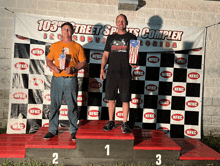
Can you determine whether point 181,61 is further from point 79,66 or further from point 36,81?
point 36,81

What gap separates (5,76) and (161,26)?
8.98ft

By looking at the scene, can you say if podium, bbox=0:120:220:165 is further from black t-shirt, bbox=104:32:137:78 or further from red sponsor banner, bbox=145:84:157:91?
red sponsor banner, bbox=145:84:157:91

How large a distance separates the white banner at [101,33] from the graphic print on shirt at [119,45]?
654mm

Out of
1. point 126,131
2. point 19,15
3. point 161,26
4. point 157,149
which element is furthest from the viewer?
point 161,26

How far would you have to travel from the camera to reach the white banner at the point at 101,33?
2.57 meters

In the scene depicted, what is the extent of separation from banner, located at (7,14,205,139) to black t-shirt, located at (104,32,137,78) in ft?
2.20

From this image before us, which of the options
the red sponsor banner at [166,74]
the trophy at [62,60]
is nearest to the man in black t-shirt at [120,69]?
the trophy at [62,60]

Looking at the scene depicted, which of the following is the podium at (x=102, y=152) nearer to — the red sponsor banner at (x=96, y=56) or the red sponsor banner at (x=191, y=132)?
the red sponsor banner at (x=191, y=132)

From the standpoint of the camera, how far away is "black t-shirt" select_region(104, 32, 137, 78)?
1991mm

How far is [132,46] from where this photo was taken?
183cm

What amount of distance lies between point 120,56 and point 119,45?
136 mm

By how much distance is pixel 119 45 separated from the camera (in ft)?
6.57

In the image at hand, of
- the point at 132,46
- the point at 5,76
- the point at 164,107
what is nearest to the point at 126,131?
the point at 132,46

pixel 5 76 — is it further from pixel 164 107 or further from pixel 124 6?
pixel 164 107
